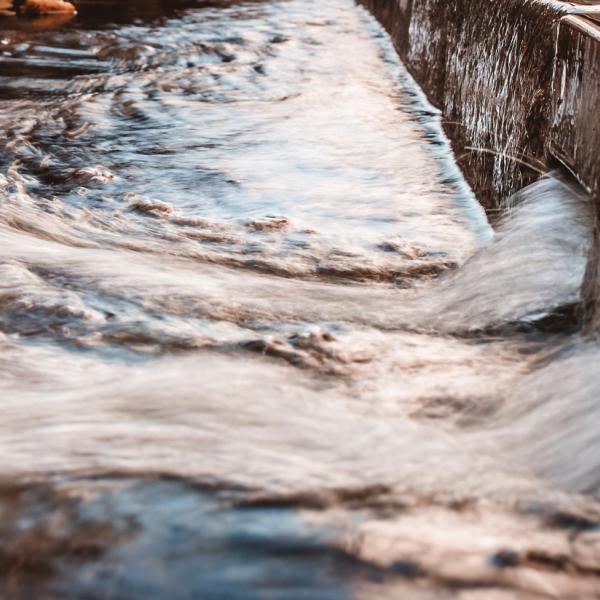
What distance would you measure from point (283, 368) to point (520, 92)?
6.10 feet

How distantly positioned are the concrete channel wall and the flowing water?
0.12 metres

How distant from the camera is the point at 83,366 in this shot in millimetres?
2322

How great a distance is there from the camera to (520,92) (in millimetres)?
3617

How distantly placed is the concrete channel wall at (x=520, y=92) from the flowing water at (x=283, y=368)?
12 centimetres

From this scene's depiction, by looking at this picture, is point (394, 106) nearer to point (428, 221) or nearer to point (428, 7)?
point (428, 7)

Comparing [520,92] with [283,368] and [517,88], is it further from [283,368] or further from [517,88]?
[283,368]

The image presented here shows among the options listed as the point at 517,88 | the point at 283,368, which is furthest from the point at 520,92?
the point at 283,368

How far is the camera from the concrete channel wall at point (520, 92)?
2.81 meters

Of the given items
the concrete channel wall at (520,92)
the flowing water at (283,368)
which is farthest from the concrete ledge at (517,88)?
the flowing water at (283,368)

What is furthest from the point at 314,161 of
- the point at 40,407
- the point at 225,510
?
the point at 225,510

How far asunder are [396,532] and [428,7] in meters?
5.19

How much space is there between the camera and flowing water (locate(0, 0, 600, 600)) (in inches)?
57.2

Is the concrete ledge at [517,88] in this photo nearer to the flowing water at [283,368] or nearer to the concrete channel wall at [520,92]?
the concrete channel wall at [520,92]

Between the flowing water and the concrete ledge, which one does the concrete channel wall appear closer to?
the concrete ledge
